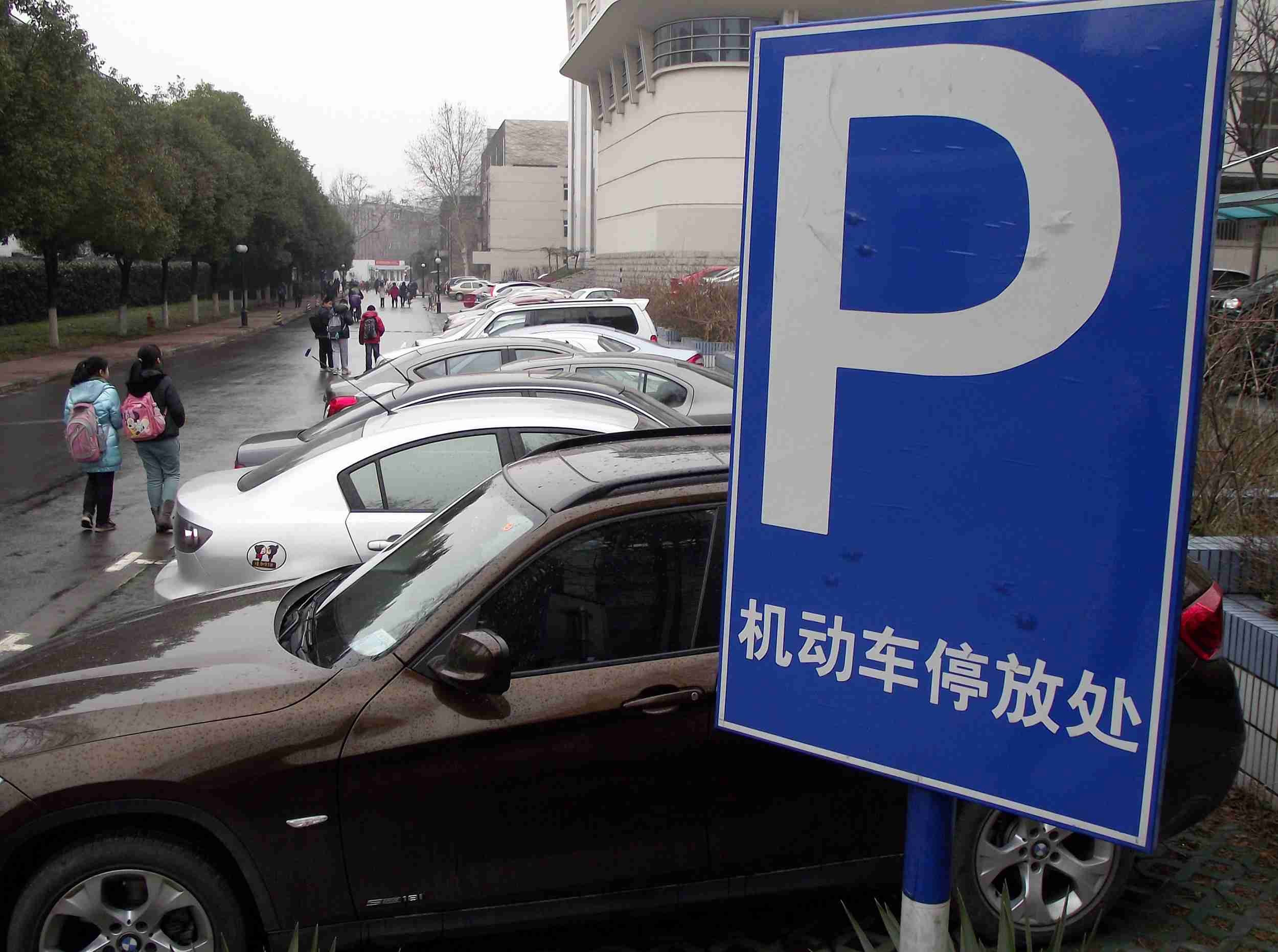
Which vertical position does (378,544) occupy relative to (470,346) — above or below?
below

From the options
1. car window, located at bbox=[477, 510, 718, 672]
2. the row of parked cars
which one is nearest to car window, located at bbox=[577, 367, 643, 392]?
the row of parked cars

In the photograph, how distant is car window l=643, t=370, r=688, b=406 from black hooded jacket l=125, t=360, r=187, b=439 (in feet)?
14.2

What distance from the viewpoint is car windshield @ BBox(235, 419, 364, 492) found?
265 inches

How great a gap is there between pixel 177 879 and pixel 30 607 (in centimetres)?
629

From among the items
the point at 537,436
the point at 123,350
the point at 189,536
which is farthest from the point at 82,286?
the point at 537,436

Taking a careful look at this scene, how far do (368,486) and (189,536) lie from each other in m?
1.02

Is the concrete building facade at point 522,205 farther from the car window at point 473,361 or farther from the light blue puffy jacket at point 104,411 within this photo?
the light blue puffy jacket at point 104,411

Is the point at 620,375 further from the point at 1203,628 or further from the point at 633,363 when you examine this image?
the point at 1203,628

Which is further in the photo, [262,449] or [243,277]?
[243,277]

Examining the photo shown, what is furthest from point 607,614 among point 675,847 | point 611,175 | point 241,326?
point 611,175

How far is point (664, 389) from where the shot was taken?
36.0 ft

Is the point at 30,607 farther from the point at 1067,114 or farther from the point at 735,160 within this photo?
the point at 735,160

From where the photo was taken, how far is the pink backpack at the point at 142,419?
34.0 feet

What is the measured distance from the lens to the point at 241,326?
163ft
